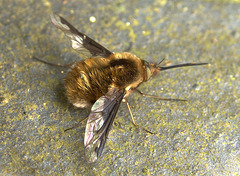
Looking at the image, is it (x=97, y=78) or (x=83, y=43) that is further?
(x=83, y=43)

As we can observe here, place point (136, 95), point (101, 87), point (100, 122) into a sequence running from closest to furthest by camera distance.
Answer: point (100, 122) → point (101, 87) → point (136, 95)

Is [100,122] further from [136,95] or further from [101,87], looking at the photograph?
[136,95]

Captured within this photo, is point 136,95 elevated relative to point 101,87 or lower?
lower

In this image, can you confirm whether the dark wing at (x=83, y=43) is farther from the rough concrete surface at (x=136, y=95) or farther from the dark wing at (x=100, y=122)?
the dark wing at (x=100, y=122)

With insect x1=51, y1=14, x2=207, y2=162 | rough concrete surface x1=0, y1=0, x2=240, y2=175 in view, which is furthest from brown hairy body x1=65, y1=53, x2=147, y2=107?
Answer: rough concrete surface x1=0, y1=0, x2=240, y2=175

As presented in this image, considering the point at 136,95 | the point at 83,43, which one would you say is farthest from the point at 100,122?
the point at 83,43

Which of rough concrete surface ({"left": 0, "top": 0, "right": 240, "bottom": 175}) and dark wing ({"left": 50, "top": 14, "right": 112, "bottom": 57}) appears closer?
rough concrete surface ({"left": 0, "top": 0, "right": 240, "bottom": 175})

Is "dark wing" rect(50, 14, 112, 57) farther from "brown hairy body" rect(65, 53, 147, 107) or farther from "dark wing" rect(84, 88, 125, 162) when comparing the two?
"dark wing" rect(84, 88, 125, 162)

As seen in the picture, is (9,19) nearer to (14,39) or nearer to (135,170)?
(14,39)
